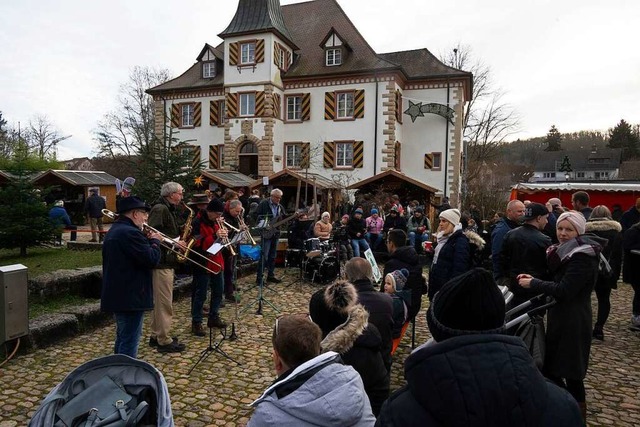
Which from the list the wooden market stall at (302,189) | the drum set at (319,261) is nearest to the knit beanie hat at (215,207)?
the drum set at (319,261)

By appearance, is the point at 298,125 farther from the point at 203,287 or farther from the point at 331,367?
the point at 331,367

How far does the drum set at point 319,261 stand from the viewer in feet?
32.9

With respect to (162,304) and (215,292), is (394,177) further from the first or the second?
(162,304)

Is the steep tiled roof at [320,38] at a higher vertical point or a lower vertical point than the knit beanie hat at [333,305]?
higher

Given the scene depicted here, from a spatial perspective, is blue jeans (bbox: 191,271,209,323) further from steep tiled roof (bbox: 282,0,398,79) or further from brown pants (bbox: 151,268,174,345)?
steep tiled roof (bbox: 282,0,398,79)

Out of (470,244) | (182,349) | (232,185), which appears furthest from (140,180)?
(232,185)

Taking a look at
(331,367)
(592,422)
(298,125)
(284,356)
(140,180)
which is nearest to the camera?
(331,367)

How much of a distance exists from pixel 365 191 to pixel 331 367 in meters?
21.1

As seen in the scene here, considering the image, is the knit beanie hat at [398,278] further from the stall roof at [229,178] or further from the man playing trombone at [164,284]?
the stall roof at [229,178]

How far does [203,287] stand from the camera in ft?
20.4

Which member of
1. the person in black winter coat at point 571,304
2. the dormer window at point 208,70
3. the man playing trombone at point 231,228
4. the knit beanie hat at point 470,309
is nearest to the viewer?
the knit beanie hat at point 470,309

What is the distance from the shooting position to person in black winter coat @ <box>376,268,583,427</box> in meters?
1.29

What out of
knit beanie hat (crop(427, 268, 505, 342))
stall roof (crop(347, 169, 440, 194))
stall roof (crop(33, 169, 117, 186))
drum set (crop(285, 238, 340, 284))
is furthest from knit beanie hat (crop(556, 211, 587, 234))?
stall roof (crop(33, 169, 117, 186))

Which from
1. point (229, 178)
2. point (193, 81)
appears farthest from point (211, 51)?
point (229, 178)
